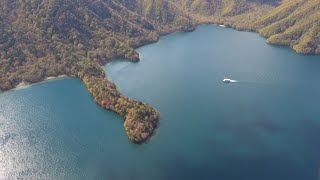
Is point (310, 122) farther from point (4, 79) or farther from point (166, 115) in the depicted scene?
point (4, 79)

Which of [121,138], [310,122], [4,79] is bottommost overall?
[4,79]

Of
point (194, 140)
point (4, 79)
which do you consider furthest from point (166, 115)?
point (4, 79)

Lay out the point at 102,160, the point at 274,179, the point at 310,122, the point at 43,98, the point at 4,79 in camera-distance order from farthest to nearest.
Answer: the point at 4,79
the point at 43,98
the point at 310,122
the point at 102,160
the point at 274,179

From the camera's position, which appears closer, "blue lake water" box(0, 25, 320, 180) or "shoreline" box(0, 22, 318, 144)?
"blue lake water" box(0, 25, 320, 180)

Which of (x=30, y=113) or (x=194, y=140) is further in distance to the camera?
(x=30, y=113)

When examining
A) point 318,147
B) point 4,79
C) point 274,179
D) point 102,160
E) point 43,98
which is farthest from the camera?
point 4,79

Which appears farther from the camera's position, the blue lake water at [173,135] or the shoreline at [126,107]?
the shoreline at [126,107]

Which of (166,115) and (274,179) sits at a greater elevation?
(274,179)

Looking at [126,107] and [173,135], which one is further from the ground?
[173,135]
